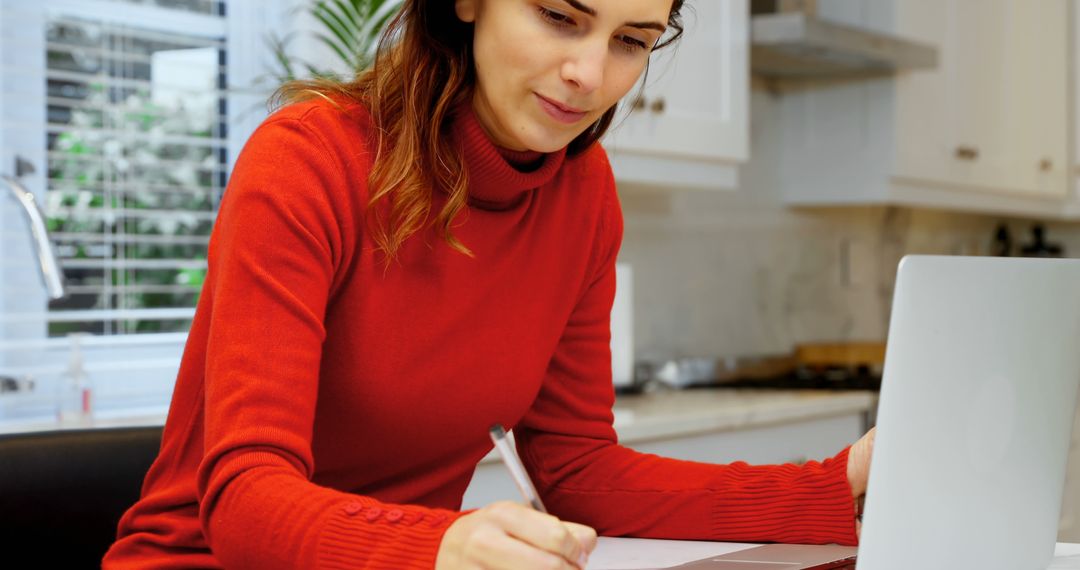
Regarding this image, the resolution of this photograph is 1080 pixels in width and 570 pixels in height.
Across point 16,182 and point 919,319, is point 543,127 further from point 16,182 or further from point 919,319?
point 16,182

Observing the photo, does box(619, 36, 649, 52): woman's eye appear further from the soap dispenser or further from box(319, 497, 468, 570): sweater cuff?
the soap dispenser

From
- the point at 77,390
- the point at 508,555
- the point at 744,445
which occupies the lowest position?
the point at 744,445

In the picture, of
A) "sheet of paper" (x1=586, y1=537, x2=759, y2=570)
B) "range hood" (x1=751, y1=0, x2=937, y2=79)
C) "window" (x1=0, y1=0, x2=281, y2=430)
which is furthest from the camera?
"range hood" (x1=751, y1=0, x2=937, y2=79)

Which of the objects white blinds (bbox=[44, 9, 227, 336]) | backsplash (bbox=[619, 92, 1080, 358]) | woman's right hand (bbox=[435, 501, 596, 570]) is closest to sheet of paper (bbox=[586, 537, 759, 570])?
woman's right hand (bbox=[435, 501, 596, 570])

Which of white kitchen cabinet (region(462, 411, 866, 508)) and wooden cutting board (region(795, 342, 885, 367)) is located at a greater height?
wooden cutting board (region(795, 342, 885, 367))

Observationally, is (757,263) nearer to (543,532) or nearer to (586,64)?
(586,64)

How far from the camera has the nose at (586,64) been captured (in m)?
1.01

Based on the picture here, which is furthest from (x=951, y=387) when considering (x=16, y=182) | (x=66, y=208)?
(x=66, y=208)

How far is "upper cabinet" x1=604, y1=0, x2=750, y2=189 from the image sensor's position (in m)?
2.51

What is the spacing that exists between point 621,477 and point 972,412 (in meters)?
0.48

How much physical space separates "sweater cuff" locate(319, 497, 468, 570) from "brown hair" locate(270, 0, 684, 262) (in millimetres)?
290

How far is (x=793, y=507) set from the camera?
1.15m

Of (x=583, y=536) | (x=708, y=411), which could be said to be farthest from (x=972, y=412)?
(x=708, y=411)

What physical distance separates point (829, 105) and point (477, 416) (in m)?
2.43
